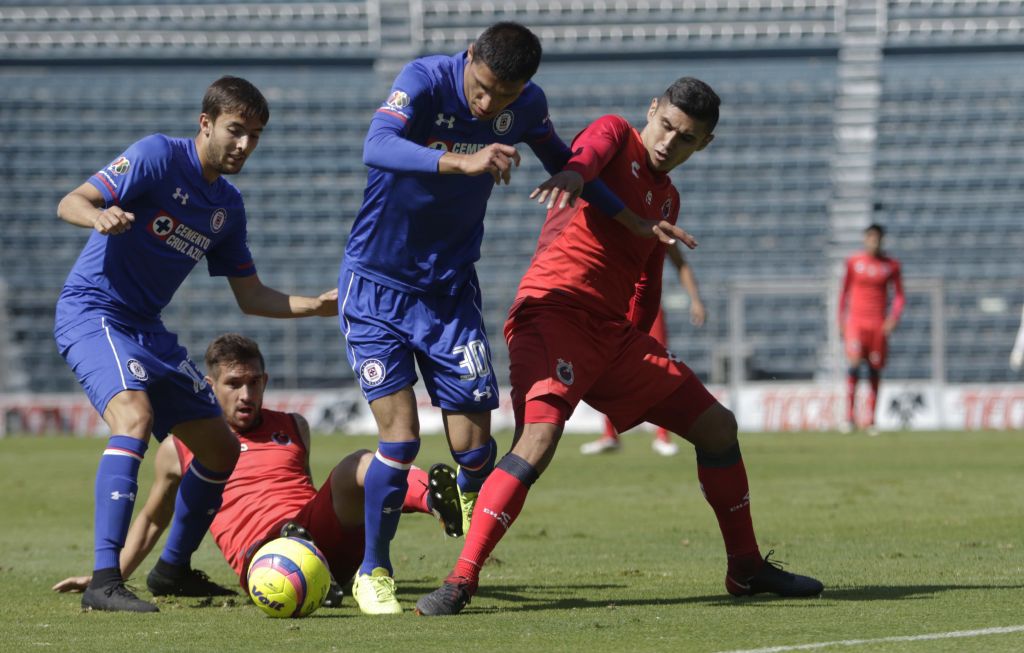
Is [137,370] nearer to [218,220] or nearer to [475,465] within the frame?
[218,220]

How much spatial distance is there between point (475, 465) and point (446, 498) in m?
0.19

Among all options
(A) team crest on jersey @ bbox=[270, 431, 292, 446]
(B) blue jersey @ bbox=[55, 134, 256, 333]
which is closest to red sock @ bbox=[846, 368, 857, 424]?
(A) team crest on jersey @ bbox=[270, 431, 292, 446]

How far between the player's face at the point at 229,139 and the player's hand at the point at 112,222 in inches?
26.7

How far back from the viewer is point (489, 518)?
5426mm

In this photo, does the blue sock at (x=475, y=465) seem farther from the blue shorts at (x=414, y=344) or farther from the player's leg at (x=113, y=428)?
the player's leg at (x=113, y=428)

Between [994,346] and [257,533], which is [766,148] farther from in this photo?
[257,533]

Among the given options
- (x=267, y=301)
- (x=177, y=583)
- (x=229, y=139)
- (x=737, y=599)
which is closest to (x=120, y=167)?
(x=229, y=139)

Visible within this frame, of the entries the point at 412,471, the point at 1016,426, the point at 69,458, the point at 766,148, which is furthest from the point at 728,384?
the point at 412,471

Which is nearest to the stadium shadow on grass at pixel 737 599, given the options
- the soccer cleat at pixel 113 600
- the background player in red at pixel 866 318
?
the soccer cleat at pixel 113 600

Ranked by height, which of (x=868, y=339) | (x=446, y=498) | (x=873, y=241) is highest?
(x=873, y=241)

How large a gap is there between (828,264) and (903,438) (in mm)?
8602

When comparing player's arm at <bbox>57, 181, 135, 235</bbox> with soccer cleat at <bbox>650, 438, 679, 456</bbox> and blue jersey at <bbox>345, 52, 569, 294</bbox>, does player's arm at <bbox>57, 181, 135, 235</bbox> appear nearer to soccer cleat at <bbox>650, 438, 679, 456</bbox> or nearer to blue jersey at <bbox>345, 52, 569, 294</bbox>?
blue jersey at <bbox>345, 52, 569, 294</bbox>

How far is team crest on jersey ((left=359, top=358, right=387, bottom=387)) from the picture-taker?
5771mm

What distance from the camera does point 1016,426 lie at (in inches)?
839
